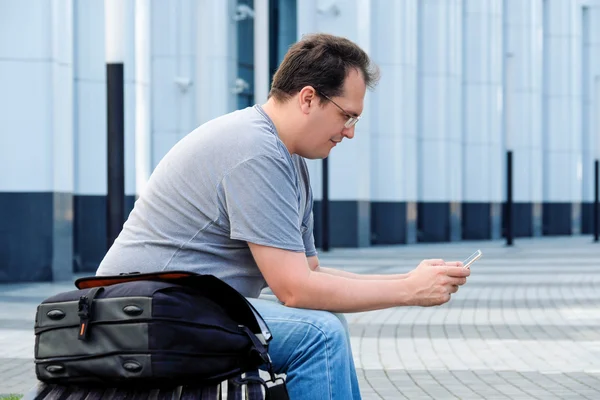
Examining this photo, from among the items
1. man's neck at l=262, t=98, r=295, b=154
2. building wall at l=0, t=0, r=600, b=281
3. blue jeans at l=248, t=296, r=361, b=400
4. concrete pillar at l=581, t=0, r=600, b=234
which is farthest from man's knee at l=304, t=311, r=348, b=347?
concrete pillar at l=581, t=0, r=600, b=234

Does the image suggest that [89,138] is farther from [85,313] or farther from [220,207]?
[85,313]

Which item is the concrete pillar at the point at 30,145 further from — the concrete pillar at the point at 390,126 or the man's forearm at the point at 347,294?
the concrete pillar at the point at 390,126

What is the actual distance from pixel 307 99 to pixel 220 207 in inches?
15.7

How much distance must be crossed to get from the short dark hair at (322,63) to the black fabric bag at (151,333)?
2.38 ft

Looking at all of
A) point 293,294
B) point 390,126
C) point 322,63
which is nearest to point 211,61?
point 390,126

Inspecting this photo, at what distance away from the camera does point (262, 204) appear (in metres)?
3.33

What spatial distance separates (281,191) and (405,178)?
89.7 feet

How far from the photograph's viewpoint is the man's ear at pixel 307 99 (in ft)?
11.5

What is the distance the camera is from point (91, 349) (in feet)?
9.82

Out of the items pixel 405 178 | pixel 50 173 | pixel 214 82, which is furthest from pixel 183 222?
pixel 405 178

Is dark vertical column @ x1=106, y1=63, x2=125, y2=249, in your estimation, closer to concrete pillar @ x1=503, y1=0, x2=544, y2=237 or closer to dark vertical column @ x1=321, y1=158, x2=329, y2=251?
dark vertical column @ x1=321, y1=158, x2=329, y2=251

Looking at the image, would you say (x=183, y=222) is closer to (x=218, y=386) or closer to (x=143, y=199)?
(x=143, y=199)

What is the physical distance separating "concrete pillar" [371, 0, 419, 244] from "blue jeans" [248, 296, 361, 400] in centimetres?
2620

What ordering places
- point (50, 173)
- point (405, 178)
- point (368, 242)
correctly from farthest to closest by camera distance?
point (405, 178), point (368, 242), point (50, 173)
